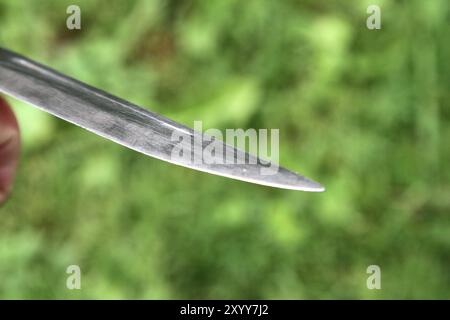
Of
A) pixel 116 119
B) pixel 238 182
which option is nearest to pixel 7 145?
pixel 116 119

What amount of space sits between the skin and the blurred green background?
0.35 meters

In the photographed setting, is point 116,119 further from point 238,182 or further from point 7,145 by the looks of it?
point 238,182

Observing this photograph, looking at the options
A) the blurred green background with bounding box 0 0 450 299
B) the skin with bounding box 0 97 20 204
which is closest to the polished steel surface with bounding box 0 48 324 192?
the skin with bounding box 0 97 20 204

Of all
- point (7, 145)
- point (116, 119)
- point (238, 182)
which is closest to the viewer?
point (116, 119)

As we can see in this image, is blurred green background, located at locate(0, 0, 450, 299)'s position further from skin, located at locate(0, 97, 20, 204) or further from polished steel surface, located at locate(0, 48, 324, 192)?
polished steel surface, located at locate(0, 48, 324, 192)

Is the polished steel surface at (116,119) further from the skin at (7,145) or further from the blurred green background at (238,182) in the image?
the blurred green background at (238,182)

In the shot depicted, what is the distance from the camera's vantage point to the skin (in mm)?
1167

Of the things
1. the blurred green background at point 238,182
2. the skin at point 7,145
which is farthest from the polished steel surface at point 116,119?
the blurred green background at point 238,182

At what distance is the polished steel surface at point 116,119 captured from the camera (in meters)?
0.76

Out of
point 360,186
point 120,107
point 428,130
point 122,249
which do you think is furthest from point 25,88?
point 428,130

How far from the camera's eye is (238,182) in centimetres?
158

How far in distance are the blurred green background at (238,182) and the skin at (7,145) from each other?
0.35m

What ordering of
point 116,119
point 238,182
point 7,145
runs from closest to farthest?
1. point 116,119
2. point 7,145
3. point 238,182

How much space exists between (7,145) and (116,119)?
459 millimetres
